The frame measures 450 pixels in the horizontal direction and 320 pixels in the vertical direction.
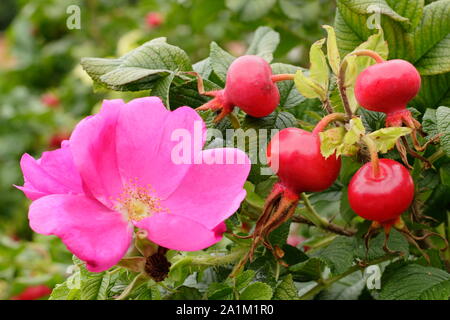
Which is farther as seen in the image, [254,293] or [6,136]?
[6,136]

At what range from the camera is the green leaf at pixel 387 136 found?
0.54 m

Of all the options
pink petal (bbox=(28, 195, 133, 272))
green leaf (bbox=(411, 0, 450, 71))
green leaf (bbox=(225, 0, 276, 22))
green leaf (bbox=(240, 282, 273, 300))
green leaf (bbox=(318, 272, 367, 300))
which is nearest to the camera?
pink petal (bbox=(28, 195, 133, 272))

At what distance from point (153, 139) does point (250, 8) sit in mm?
836

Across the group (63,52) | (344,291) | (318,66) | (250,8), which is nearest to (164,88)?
(318,66)

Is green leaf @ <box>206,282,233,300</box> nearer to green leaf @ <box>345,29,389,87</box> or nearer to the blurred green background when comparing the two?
green leaf @ <box>345,29,389,87</box>

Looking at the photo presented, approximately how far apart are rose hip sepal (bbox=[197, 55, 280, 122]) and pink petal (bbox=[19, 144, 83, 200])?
160 millimetres

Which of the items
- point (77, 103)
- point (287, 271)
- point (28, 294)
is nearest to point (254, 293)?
point (287, 271)

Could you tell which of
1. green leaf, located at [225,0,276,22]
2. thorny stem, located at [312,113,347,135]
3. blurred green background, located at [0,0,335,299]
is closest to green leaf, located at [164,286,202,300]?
thorny stem, located at [312,113,347,135]

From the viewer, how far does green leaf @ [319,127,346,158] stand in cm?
54

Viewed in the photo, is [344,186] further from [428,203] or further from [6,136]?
[6,136]

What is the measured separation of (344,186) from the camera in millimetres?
784

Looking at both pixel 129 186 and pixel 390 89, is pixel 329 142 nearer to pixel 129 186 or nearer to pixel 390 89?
pixel 390 89

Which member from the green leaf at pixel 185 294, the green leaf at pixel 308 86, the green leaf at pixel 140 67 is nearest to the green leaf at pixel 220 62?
the green leaf at pixel 140 67
